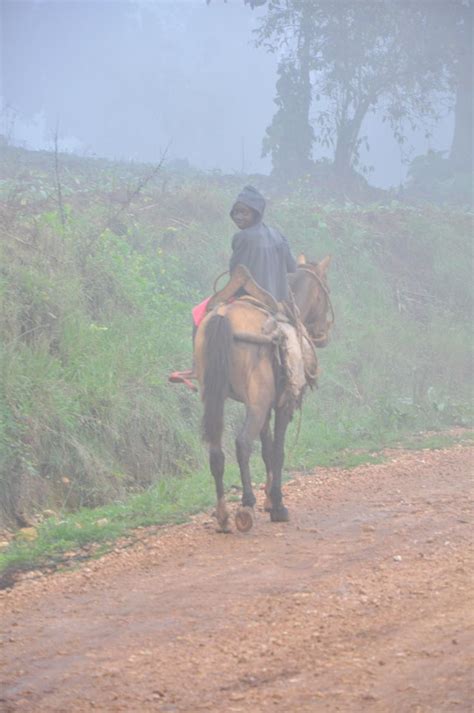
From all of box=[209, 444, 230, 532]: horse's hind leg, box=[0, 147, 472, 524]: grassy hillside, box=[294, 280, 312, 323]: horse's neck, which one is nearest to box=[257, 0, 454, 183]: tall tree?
box=[0, 147, 472, 524]: grassy hillside

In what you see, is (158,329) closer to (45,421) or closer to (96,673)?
(45,421)

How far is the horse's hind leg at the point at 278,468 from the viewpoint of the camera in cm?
752

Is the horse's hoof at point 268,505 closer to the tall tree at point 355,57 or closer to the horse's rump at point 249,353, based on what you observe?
the horse's rump at point 249,353

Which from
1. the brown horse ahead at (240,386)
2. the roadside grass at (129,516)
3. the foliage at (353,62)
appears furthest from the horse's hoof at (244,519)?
the foliage at (353,62)

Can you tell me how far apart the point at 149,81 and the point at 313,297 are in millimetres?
37448

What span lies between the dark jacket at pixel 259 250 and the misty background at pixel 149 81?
89.3ft

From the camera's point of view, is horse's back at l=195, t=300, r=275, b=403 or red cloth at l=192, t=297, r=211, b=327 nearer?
horse's back at l=195, t=300, r=275, b=403

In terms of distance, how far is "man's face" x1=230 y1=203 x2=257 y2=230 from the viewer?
25.2ft

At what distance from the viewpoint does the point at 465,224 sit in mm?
23000

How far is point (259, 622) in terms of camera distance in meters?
4.97

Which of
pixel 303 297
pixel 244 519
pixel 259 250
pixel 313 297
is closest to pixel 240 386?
pixel 244 519

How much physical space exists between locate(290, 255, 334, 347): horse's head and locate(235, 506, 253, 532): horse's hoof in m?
2.02

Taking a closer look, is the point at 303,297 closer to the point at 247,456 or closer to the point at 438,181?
the point at 247,456

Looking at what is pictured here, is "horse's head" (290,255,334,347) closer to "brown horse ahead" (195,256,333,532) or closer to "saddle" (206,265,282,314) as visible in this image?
"saddle" (206,265,282,314)
